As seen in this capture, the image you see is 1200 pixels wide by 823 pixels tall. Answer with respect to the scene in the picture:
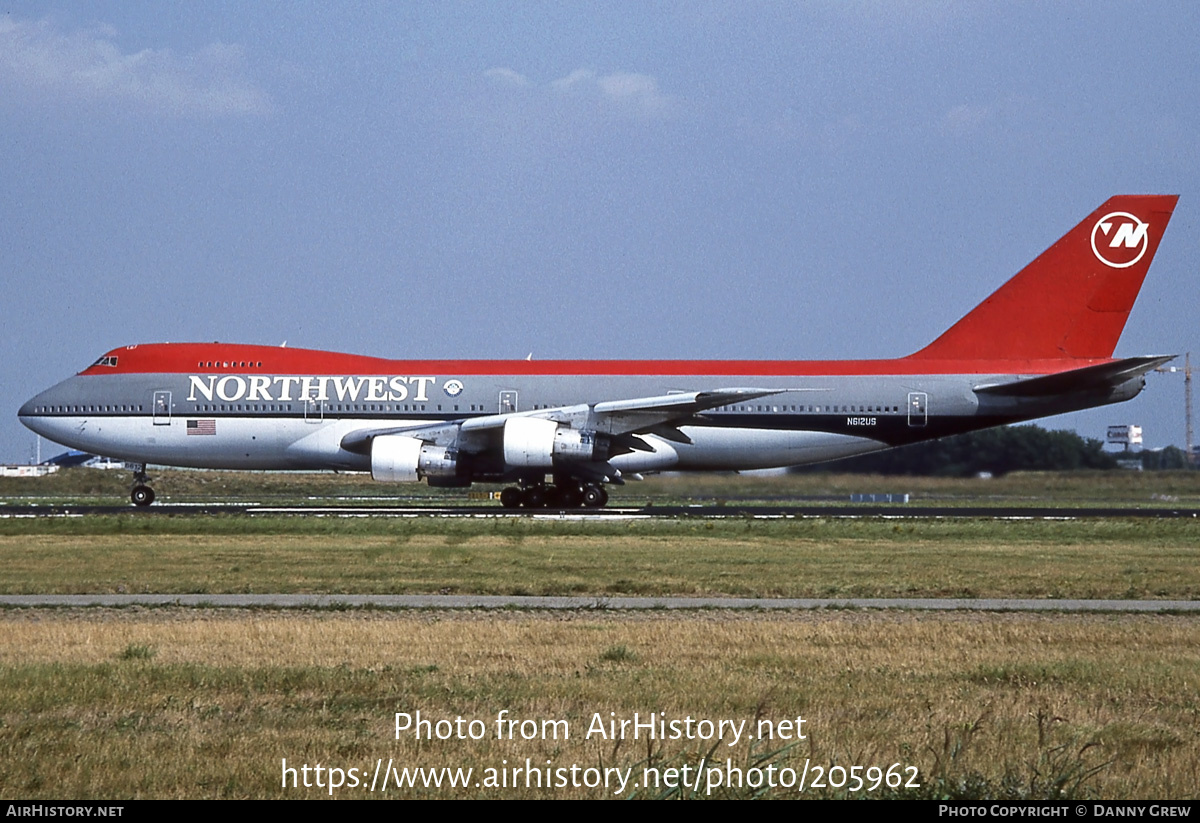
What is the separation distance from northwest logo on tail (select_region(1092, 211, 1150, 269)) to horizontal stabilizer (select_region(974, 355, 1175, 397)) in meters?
5.17

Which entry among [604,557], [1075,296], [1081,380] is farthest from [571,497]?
[1075,296]

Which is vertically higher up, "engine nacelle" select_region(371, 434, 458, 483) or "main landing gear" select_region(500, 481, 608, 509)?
"engine nacelle" select_region(371, 434, 458, 483)

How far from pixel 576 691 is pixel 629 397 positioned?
28.2 metres

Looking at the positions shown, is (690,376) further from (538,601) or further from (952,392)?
(538,601)

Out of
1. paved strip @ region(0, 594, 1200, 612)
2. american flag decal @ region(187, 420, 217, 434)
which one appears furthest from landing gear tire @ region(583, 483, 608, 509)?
paved strip @ region(0, 594, 1200, 612)

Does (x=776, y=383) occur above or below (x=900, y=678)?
above

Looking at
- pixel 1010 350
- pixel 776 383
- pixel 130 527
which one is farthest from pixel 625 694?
pixel 1010 350

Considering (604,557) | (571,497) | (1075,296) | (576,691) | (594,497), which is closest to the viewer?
(576,691)

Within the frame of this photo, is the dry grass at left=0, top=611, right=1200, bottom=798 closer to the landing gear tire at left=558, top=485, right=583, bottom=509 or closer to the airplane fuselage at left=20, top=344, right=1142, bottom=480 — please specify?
the landing gear tire at left=558, top=485, right=583, bottom=509

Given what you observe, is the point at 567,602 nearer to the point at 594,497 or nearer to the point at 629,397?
the point at 594,497

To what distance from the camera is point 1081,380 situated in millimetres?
36469

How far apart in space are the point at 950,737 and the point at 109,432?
117ft

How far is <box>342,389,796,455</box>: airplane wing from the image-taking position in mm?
35406

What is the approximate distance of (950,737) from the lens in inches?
338
